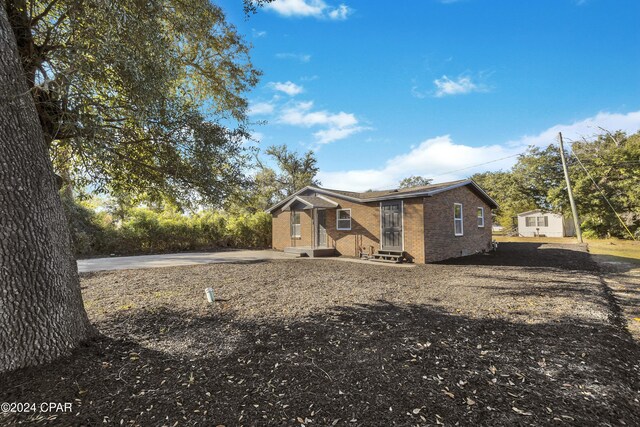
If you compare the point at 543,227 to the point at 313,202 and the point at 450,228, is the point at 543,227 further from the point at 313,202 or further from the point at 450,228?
the point at 313,202

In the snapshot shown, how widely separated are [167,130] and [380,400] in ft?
14.7

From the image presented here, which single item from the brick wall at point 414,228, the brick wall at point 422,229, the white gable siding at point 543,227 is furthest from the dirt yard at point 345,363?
the white gable siding at point 543,227

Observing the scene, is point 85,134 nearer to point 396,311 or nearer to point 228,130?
point 228,130

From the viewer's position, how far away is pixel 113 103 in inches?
169

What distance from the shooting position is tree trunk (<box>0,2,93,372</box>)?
2861 millimetres

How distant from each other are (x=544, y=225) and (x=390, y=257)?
26878mm

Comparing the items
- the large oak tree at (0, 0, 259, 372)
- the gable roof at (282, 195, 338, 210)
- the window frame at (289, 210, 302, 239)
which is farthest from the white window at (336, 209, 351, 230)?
the large oak tree at (0, 0, 259, 372)

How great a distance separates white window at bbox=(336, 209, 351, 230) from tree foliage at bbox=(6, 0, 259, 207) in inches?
364

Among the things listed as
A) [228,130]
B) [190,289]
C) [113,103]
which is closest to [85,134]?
[113,103]

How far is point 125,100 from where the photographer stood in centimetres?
419

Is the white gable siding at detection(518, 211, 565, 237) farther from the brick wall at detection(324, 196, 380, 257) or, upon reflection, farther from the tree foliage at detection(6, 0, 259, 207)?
the tree foliage at detection(6, 0, 259, 207)

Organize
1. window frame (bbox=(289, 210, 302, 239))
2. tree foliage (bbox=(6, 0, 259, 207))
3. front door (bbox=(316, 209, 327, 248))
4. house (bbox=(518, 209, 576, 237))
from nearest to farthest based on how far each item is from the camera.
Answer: tree foliage (bbox=(6, 0, 259, 207))
front door (bbox=(316, 209, 327, 248))
window frame (bbox=(289, 210, 302, 239))
house (bbox=(518, 209, 576, 237))

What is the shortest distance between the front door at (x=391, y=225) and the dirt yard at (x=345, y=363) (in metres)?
6.32

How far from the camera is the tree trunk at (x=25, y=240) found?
9.39ft
